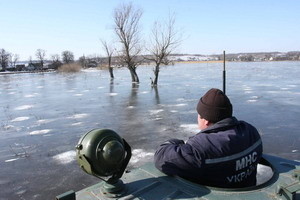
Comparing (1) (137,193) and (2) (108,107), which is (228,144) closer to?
(1) (137,193)

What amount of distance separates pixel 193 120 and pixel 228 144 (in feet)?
29.3

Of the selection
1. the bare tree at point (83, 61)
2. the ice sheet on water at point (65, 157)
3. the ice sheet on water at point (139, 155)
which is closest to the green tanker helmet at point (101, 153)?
the ice sheet on water at point (139, 155)

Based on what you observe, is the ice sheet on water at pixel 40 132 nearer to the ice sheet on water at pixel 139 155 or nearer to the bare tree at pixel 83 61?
the ice sheet on water at pixel 139 155

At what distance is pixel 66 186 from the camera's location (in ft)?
18.3

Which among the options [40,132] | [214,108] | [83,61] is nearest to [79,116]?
[40,132]

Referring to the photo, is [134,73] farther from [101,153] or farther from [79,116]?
[101,153]

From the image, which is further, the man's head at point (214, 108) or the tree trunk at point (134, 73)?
the tree trunk at point (134, 73)

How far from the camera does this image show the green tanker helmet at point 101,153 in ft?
7.08

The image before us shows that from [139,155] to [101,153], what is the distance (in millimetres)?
5074

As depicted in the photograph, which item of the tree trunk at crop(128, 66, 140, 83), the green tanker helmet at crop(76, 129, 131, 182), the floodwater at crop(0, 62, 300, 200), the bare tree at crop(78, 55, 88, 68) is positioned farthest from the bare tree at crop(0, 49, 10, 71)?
the green tanker helmet at crop(76, 129, 131, 182)

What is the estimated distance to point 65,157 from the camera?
23.9 ft

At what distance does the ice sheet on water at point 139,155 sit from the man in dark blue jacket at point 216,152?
14.4ft

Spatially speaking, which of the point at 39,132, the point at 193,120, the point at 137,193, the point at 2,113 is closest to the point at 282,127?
the point at 193,120

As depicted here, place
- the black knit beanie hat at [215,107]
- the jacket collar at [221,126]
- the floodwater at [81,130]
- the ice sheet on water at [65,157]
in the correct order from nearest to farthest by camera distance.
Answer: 1. the jacket collar at [221,126]
2. the black knit beanie hat at [215,107]
3. the floodwater at [81,130]
4. the ice sheet on water at [65,157]
